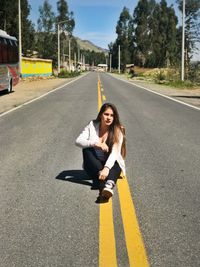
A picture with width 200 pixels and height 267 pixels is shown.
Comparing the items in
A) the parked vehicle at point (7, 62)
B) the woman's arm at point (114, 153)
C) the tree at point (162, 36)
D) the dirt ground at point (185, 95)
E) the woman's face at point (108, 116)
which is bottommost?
the dirt ground at point (185, 95)

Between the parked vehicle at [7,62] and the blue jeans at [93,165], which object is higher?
the parked vehicle at [7,62]

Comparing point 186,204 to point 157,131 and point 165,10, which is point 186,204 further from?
point 165,10

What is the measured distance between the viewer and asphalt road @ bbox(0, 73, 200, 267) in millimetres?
3771

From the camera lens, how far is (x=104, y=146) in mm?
5707

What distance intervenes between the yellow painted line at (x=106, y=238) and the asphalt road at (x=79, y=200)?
5cm

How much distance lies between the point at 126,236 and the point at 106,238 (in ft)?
0.66

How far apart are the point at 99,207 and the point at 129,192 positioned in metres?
0.71

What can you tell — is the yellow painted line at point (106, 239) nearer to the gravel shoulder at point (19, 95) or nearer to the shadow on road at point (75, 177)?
the shadow on road at point (75, 177)

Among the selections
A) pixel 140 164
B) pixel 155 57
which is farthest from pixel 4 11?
pixel 140 164

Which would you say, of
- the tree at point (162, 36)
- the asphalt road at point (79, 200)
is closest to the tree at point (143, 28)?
the tree at point (162, 36)

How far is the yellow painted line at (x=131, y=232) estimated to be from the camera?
11.9ft

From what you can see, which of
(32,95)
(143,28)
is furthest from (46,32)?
(32,95)

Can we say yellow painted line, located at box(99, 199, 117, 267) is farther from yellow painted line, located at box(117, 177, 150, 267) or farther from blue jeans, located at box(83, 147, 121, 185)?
blue jeans, located at box(83, 147, 121, 185)

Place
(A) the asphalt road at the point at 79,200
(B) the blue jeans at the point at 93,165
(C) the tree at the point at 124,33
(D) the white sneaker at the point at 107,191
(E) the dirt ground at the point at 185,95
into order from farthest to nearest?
1. (C) the tree at the point at 124,33
2. (E) the dirt ground at the point at 185,95
3. (B) the blue jeans at the point at 93,165
4. (D) the white sneaker at the point at 107,191
5. (A) the asphalt road at the point at 79,200
